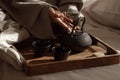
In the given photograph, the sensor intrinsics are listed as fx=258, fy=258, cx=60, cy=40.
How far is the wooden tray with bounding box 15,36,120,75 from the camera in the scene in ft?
2.75

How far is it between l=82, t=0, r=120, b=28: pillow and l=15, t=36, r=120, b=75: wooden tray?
0.92ft

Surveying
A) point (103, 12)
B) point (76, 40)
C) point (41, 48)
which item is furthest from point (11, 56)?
point (103, 12)

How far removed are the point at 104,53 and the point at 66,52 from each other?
6.6 inches

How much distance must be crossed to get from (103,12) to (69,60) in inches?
20.1

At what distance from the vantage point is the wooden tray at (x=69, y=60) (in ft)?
2.75

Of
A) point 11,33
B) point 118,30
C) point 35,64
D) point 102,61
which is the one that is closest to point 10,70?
point 35,64

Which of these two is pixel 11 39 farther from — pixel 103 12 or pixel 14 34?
pixel 103 12

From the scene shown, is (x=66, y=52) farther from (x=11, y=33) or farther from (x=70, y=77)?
(x=11, y=33)

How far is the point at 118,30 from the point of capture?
1.27m

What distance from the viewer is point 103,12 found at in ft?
4.27

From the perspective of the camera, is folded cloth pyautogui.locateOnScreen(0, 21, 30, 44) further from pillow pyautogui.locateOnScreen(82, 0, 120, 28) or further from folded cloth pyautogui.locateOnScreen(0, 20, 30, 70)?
pillow pyautogui.locateOnScreen(82, 0, 120, 28)

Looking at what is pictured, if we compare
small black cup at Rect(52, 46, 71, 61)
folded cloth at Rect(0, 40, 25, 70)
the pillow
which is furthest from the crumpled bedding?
the pillow

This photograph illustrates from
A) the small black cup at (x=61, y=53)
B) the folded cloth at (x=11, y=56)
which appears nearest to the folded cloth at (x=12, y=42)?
the folded cloth at (x=11, y=56)

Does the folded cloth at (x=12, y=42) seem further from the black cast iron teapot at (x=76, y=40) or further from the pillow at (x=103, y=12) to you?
the pillow at (x=103, y=12)
